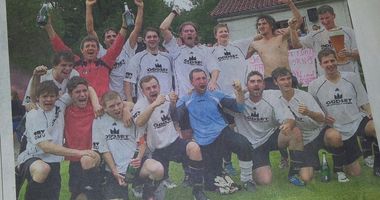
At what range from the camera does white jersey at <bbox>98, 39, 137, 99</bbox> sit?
491cm

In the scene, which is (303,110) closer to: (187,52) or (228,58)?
(228,58)

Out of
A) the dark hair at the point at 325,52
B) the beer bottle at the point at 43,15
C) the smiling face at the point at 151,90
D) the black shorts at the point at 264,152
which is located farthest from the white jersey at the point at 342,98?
the beer bottle at the point at 43,15

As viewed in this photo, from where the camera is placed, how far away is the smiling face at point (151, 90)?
4914 mm

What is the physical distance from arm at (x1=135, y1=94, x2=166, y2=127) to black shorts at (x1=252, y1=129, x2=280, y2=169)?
1.02 meters

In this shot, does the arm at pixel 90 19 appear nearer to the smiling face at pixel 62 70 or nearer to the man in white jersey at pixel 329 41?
the smiling face at pixel 62 70

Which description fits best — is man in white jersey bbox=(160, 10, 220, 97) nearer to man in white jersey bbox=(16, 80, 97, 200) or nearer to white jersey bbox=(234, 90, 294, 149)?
white jersey bbox=(234, 90, 294, 149)

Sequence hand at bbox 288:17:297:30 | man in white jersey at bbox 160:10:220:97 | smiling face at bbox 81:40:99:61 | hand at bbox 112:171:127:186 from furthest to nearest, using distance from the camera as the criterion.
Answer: hand at bbox 288:17:297:30 < man in white jersey at bbox 160:10:220:97 < smiling face at bbox 81:40:99:61 < hand at bbox 112:171:127:186

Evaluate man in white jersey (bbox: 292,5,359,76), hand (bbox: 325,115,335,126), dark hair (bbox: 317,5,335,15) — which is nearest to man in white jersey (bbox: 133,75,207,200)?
hand (bbox: 325,115,335,126)

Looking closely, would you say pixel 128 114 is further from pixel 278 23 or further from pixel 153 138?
pixel 278 23

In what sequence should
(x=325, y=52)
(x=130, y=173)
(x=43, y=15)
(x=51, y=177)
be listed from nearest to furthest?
(x=51, y=177)
(x=130, y=173)
(x=43, y=15)
(x=325, y=52)

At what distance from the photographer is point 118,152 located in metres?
4.78

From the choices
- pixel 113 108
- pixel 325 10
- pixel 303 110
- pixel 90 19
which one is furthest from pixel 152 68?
pixel 325 10

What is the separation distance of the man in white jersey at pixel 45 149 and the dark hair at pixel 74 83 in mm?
94

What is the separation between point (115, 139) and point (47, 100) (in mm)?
736
